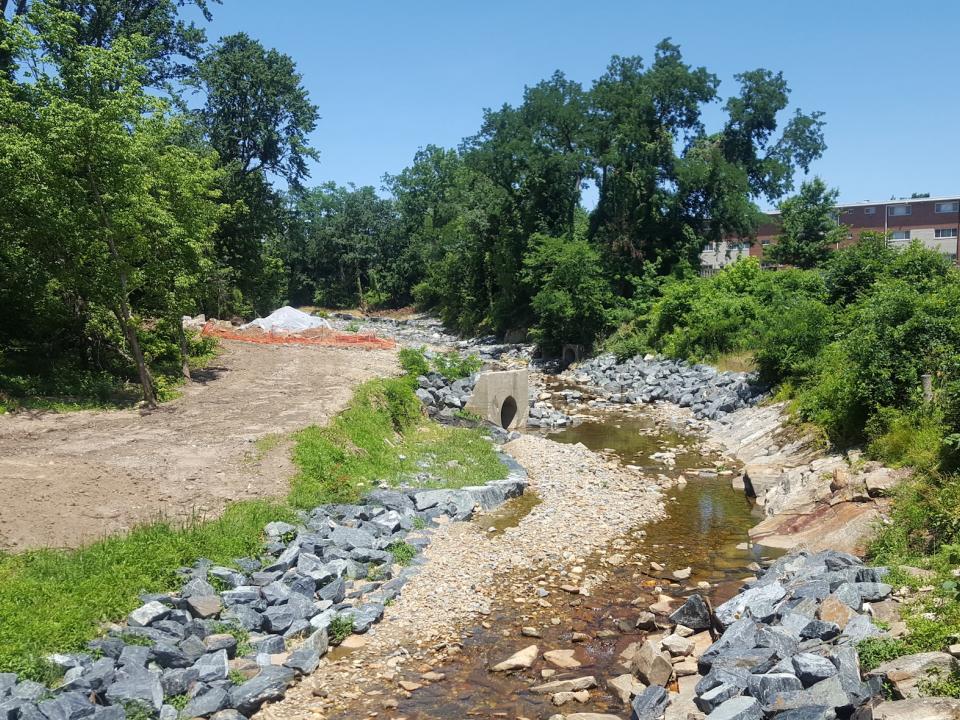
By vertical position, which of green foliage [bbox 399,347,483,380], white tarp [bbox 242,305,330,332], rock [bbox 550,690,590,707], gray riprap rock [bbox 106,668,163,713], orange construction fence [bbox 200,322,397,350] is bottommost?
rock [bbox 550,690,590,707]

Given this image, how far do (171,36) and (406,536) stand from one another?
27.6 metres

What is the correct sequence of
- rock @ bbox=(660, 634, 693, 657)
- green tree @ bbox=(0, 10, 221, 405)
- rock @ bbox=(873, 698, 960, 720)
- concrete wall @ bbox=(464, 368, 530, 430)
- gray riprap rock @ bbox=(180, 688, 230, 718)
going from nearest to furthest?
rock @ bbox=(873, 698, 960, 720), gray riprap rock @ bbox=(180, 688, 230, 718), rock @ bbox=(660, 634, 693, 657), green tree @ bbox=(0, 10, 221, 405), concrete wall @ bbox=(464, 368, 530, 430)

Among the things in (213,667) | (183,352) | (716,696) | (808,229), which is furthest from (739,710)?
(808,229)

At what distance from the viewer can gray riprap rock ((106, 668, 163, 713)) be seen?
7016mm

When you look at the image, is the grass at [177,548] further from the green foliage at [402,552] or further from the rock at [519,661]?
the rock at [519,661]

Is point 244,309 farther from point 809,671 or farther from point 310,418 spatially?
point 809,671

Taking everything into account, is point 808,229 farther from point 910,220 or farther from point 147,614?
point 147,614

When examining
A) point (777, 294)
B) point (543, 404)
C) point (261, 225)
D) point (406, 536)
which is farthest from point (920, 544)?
point (261, 225)

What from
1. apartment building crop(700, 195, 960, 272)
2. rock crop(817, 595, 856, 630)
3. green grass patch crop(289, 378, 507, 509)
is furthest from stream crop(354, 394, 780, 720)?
apartment building crop(700, 195, 960, 272)

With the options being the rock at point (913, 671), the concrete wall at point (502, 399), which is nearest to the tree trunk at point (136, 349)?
the concrete wall at point (502, 399)

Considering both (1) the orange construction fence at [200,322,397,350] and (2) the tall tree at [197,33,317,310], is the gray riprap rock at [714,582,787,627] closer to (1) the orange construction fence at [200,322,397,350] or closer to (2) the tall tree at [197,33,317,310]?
(1) the orange construction fence at [200,322,397,350]

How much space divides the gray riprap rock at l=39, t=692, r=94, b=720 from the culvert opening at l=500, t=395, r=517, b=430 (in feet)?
54.7

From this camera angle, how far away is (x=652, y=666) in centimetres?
784

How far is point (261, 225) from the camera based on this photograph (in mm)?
35875
